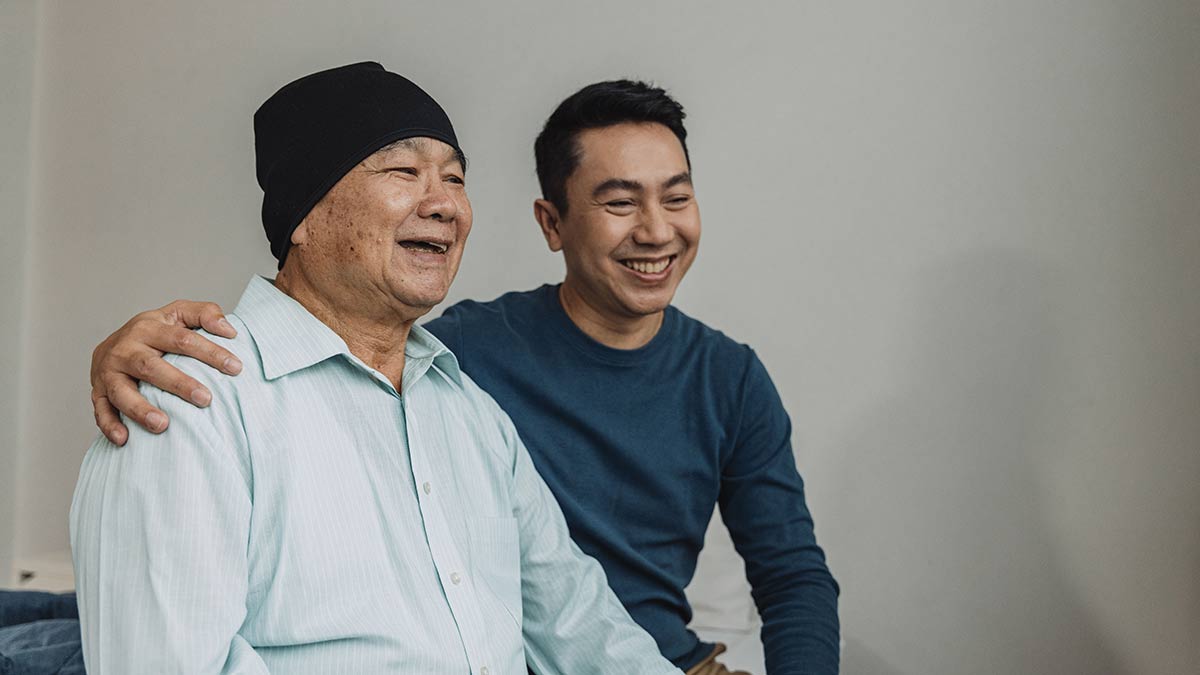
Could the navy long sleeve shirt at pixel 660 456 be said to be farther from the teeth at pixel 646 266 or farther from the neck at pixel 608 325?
the teeth at pixel 646 266

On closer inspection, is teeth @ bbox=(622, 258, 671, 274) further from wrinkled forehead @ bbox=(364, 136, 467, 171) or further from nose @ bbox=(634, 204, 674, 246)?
wrinkled forehead @ bbox=(364, 136, 467, 171)

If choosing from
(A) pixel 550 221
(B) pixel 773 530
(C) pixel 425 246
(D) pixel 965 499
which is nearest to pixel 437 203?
(C) pixel 425 246

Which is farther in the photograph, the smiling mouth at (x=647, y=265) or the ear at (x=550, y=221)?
the ear at (x=550, y=221)

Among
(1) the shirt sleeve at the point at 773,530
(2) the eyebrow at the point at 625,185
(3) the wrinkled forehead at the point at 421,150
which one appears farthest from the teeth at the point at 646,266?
(3) the wrinkled forehead at the point at 421,150

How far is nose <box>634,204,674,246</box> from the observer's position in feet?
6.31

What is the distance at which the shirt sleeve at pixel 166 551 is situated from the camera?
3.58ft

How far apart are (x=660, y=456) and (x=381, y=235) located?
74 centimetres

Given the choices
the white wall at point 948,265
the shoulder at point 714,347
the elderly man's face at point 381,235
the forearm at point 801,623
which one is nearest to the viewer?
the elderly man's face at point 381,235

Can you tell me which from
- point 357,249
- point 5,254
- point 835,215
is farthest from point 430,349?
point 5,254

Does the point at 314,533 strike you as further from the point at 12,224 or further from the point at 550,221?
the point at 12,224

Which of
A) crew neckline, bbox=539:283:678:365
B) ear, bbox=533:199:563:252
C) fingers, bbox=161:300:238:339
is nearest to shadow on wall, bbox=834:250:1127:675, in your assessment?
crew neckline, bbox=539:283:678:365

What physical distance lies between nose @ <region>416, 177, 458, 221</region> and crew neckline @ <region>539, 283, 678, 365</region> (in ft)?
1.84

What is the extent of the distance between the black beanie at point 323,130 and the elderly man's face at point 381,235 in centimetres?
2

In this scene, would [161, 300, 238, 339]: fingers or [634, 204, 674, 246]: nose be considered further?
[634, 204, 674, 246]: nose
